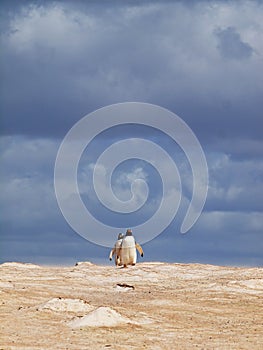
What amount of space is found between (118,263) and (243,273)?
1011 centimetres

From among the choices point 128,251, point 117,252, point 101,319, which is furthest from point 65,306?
point 117,252

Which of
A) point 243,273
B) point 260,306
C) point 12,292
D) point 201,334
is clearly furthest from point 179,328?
point 243,273

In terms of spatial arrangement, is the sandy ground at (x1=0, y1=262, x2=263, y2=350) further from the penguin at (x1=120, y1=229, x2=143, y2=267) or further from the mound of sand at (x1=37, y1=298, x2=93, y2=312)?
the penguin at (x1=120, y1=229, x2=143, y2=267)

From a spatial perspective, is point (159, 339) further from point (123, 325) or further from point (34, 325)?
point (34, 325)

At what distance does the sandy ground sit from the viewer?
22.8m

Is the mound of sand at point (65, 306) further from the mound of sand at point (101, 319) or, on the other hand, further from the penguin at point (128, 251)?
the penguin at point (128, 251)

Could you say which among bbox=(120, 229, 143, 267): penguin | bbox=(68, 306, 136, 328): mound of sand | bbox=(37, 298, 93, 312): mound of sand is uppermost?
bbox=(120, 229, 143, 267): penguin

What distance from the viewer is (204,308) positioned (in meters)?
28.7

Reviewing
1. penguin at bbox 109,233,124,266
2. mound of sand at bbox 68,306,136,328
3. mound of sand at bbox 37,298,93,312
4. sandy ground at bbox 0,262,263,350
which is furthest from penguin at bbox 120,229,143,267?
mound of sand at bbox 68,306,136,328

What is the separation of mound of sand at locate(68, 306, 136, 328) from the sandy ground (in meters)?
0.03

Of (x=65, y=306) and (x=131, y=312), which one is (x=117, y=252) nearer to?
(x=65, y=306)

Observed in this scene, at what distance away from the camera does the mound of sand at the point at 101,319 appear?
2406 cm

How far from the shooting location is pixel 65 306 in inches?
1038

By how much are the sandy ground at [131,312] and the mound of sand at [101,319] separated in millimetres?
28
